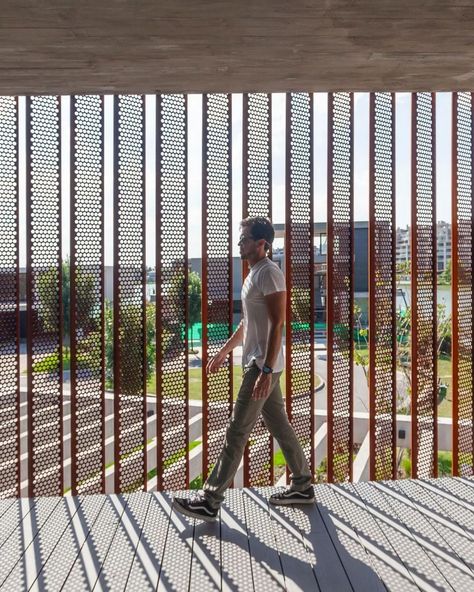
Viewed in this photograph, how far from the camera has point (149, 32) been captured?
231 cm

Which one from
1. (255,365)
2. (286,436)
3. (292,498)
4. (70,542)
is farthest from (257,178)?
(70,542)

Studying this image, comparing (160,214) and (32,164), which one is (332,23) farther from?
(32,164)

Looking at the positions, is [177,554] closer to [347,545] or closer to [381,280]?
[347,545]

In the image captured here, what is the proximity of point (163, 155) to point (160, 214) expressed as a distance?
401mm

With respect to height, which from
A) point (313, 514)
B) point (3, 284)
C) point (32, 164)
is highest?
point (32, 164)

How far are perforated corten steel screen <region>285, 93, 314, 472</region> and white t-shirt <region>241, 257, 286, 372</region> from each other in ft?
2.30

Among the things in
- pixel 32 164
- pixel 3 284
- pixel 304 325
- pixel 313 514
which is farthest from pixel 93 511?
pixel 32 164

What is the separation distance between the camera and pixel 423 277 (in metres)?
3.57

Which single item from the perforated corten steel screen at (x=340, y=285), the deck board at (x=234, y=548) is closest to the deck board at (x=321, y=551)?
the deck board at (x=234, y=548)

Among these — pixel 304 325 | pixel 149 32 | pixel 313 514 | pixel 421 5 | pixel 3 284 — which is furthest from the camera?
pixel 304 325

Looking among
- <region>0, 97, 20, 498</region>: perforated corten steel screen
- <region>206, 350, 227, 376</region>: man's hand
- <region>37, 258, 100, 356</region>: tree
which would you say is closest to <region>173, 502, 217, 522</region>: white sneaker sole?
<region>206, 350, 227, 376</region>: man's hand

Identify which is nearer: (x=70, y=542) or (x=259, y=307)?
(x=70, y=542)

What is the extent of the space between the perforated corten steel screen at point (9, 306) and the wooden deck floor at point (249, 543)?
31cm

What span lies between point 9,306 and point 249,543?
6.74 feet
